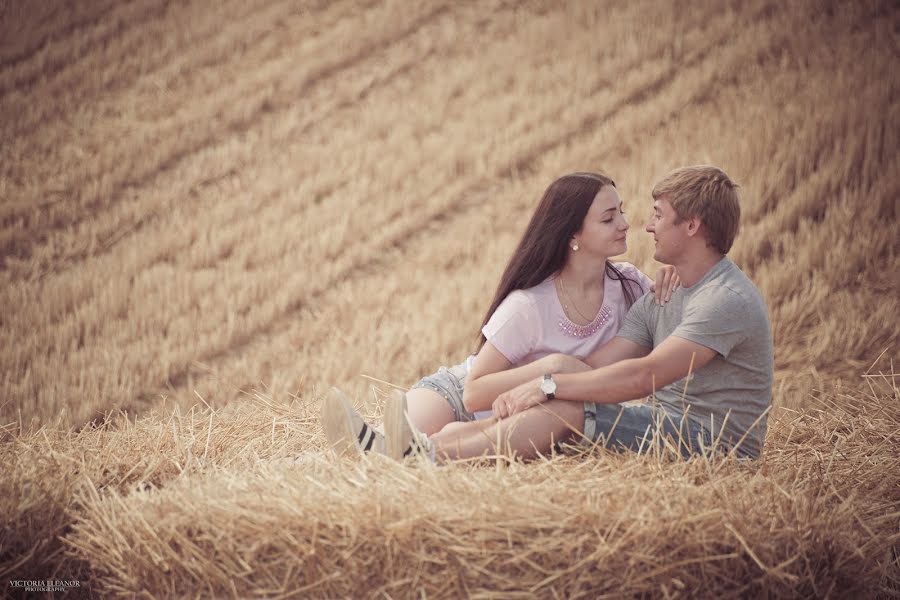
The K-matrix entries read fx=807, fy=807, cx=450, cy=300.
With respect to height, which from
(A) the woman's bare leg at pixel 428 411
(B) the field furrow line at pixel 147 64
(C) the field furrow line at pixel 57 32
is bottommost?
(A) the woman's bare leg at pixel 428 411

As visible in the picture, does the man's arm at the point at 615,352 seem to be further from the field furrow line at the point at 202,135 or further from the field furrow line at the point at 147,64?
the field furrow line at the point at 147,64

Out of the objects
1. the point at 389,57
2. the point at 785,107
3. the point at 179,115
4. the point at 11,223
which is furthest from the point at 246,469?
the point at 389,57

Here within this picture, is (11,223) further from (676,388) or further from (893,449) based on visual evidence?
(893,449)

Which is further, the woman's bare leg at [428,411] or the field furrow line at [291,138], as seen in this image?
the field furrow line at [291,138]

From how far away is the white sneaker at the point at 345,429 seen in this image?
8.79ft

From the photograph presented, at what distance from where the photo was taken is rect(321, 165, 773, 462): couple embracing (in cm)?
272

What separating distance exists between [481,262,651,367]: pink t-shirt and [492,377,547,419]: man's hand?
29 cm

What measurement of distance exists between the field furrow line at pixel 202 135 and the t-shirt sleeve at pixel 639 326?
5231 mm

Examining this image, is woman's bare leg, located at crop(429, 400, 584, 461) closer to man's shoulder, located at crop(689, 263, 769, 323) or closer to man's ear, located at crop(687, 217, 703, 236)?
man's shoulder, located at crop(689, 263, 769, 323)

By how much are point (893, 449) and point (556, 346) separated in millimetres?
1292

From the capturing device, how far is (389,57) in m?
9.34

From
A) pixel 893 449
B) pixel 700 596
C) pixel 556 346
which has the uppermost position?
pixel 556 346

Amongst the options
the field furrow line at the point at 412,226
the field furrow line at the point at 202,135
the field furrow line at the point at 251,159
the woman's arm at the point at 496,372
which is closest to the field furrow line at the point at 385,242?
the field furrow line at the point at 412,226

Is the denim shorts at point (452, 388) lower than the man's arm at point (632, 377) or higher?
lower
